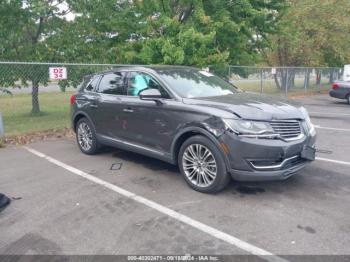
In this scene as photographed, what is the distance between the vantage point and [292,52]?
21047mm

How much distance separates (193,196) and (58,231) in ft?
5.65

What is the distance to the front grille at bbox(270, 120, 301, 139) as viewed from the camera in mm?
4062

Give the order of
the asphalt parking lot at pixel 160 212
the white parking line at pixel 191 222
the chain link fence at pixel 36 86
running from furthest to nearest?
the chain link fence at pixel 36 86, the asphalt parking lot at pixel 160 212, the white parking line at pixel 191 222

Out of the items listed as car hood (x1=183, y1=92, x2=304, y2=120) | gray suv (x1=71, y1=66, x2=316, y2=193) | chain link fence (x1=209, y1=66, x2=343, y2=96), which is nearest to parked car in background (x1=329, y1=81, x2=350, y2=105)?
chain link fence (x1=209, y1=66, x2=343, y2=96)

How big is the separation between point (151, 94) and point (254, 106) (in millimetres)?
1483

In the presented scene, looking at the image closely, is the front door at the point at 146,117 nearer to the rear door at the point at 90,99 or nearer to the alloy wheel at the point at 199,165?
the alloy wheel at the point at 199,165

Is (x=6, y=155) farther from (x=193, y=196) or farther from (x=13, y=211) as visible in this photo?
(x=193, y=196)

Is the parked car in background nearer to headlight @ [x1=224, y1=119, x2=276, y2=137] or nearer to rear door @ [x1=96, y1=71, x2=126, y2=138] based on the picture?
rear door @ [x1=96, y1=71, x2=126, y2=138]

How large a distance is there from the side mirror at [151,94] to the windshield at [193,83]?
25cm

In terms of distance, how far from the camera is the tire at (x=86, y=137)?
6281 mm

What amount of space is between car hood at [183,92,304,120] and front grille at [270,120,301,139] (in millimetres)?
65

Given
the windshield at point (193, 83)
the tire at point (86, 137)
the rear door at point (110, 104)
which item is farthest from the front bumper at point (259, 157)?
the tire at point (86, 137)

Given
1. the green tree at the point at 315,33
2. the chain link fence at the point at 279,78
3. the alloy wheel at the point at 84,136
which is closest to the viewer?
the alloy wheel at the point at 84,136

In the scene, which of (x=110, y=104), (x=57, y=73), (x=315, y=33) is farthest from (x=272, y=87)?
(x=110, y=104)
